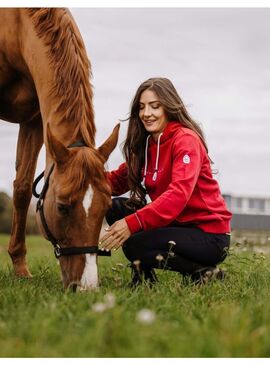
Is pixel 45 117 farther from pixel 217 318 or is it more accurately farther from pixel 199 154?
pixel 217 318

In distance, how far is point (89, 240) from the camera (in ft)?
12.9

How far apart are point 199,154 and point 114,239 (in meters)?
0.99

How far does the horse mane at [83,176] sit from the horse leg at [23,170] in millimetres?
2459

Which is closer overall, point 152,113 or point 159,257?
point 159,257

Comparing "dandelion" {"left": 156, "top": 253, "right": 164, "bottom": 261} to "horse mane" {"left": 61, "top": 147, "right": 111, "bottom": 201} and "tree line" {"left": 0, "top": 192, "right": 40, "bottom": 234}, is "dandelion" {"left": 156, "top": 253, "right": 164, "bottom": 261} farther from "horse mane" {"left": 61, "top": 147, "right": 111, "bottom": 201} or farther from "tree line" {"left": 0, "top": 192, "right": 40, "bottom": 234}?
"tree line" {"left": 0, "top": 192, "right": 40, "bottom": 234}

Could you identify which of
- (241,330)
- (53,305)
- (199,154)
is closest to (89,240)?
(53,305)

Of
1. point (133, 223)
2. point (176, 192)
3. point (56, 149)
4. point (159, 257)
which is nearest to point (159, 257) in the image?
point (159, 257)

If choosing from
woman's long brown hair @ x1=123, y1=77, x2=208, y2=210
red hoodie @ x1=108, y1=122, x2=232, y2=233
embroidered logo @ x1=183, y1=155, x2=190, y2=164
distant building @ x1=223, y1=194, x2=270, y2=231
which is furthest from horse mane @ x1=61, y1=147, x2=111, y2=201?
→ distant building @ x1=223, y1=194, x2=270, y2=231

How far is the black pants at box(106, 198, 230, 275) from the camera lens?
468 cm

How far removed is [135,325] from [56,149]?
1.76 meters

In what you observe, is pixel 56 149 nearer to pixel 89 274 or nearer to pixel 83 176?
pixel 83 176

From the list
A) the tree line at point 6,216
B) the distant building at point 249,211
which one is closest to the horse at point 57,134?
the tree line at point 6,216

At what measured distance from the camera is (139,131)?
5016mm

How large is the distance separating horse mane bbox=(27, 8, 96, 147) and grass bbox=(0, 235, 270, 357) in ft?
4.23
